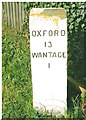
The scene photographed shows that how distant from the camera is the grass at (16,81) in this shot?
17.8ft

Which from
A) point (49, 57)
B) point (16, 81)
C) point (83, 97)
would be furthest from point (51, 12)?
point (83, 97)

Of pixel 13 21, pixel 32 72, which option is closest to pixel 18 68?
pixel 32 72

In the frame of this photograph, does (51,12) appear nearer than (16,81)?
Yes

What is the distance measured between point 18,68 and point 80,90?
0.72 metres

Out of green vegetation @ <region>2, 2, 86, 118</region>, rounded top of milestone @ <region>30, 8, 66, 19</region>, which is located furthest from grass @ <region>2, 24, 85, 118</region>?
rounded top of milestone @ <region>30, 8, 66, 19</region>

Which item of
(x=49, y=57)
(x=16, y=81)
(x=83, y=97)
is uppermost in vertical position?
(x=49, y=57)

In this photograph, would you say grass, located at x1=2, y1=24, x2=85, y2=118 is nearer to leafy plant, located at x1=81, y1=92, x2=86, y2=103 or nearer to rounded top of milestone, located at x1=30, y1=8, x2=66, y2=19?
leafy plant, located at x1=81, y1=92, x2=86, y2=103

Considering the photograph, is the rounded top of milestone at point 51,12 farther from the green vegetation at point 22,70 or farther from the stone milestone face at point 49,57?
the green vegetation at point 22,70

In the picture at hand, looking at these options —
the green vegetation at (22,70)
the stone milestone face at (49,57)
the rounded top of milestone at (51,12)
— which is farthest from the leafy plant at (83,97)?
the rounded top of milestone at (51,12)

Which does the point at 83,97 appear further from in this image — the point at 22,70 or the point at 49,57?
the point at 22,70

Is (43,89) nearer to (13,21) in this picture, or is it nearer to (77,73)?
(77,73)

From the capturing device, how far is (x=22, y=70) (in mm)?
5457

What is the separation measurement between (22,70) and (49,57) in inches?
14.4

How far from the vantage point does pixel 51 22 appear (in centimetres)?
528
